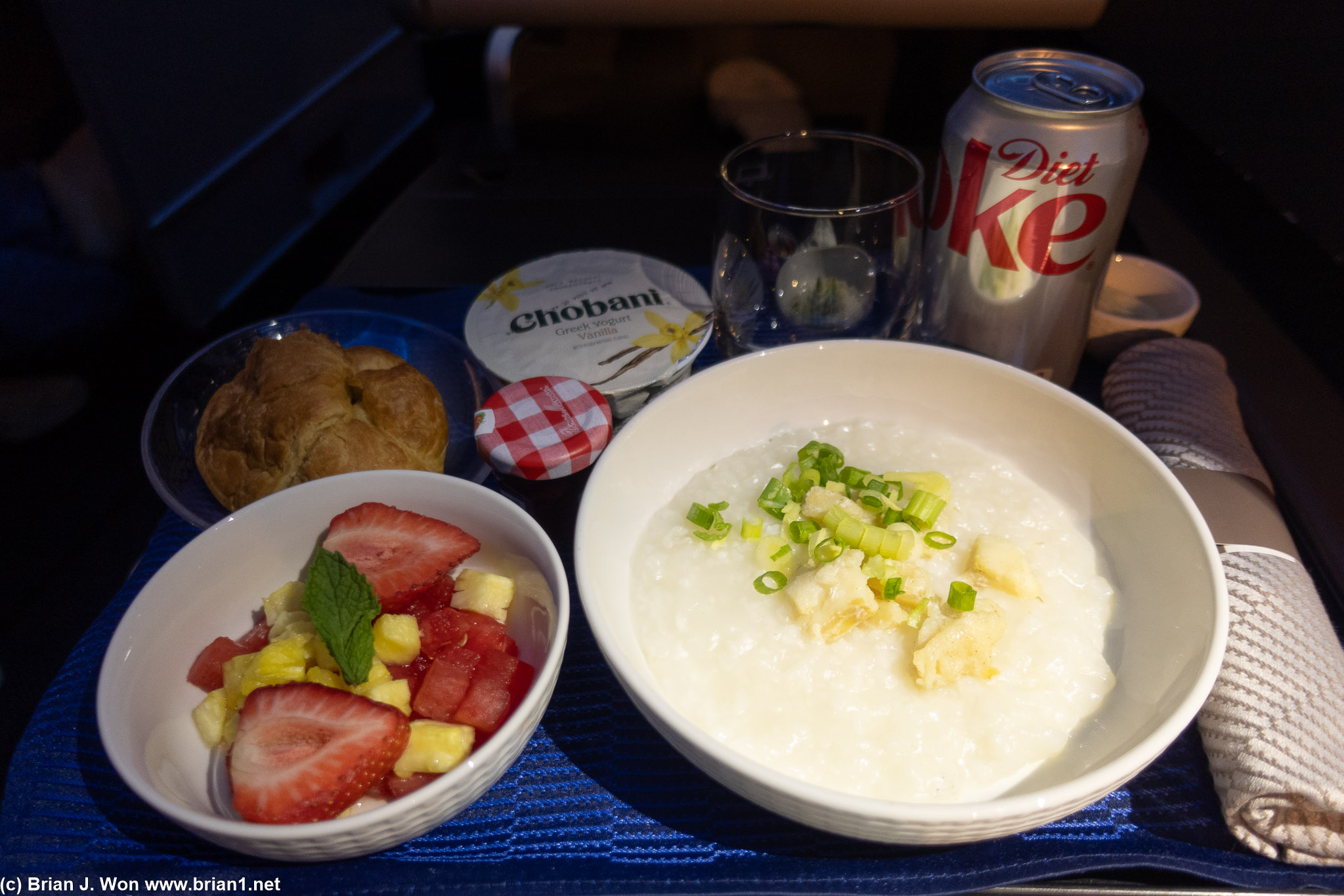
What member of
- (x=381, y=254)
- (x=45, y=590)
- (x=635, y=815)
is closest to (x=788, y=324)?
(x=635, y=815)

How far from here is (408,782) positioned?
2.77 ft

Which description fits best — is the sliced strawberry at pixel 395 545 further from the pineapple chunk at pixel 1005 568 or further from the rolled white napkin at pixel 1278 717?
the rolled white napkin at pixel 1278 717

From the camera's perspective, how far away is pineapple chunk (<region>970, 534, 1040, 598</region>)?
1.02 metres

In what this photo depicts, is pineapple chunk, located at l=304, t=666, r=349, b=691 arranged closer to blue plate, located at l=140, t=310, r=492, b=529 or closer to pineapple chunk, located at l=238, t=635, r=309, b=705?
pineapple chunk, located at l=238, t=635, r=309, b=705

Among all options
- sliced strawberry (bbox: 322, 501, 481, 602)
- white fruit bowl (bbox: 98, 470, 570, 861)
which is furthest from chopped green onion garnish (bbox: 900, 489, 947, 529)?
sliced strawberry (bbox: 322, 501, 481, 602)

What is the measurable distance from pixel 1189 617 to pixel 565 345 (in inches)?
38.5

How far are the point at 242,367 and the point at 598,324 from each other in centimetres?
64

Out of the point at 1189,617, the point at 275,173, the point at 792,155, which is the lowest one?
the point at 275,173

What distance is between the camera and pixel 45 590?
172 cm

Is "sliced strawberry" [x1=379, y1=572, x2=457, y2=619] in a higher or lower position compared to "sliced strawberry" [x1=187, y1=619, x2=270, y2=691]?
higher

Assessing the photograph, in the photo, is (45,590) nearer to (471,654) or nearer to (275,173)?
(471,654)

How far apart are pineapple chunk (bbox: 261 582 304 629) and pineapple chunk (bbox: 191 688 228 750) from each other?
0.10 m

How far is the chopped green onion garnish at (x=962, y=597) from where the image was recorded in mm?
978

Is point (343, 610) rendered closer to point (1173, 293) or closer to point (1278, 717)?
point (1278, 717)
